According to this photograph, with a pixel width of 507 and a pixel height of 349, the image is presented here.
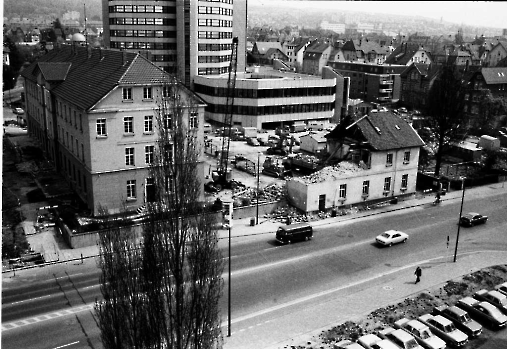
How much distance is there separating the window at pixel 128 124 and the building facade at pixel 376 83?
6968 cm

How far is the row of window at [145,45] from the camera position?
78.2 meters

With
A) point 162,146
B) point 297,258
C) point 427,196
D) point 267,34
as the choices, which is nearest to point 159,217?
point 162,146

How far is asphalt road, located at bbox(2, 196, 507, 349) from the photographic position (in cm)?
2289

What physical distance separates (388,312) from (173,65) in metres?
62.2

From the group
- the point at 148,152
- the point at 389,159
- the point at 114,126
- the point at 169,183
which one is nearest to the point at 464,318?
the point at 169,183

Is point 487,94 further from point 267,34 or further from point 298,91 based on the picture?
point 267,34

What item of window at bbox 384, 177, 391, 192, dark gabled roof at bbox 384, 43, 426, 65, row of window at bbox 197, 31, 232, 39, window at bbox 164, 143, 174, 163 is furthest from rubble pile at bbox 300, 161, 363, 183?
dark gabled roof at bbox 384, 43, 426, 65

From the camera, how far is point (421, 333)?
21.8 meters

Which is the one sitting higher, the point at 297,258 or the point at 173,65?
the point at 173,65

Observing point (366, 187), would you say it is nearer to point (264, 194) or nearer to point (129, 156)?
point (264, 194)

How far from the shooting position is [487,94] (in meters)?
71.6

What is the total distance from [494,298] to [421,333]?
232 inches

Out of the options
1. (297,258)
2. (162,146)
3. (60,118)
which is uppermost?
(162,146)

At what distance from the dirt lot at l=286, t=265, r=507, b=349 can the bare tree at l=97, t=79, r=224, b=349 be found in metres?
7.85
